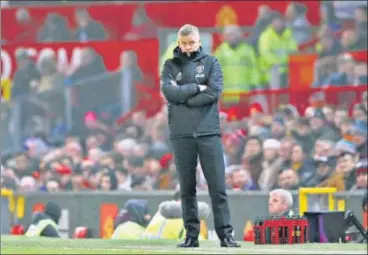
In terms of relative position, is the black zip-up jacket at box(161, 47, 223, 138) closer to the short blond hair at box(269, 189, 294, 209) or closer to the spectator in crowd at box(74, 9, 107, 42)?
the short blond hair at box(269, 189, 294, 209)

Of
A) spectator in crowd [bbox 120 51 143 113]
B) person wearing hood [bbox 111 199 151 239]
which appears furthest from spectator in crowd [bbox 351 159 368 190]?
spectator in crowd [bbox 120 51 143 113]

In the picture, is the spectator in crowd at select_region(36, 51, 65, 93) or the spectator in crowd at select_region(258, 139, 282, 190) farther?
the spectator in crowd at select_region(36, 51, 65, 93)

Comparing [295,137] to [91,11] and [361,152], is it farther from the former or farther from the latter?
[91,11]

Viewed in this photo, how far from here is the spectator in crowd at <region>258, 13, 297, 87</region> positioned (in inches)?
1053

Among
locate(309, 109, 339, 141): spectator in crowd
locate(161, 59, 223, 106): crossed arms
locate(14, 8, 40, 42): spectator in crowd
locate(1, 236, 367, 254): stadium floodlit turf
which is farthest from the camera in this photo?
locate(14, 8, 40, 42): spectator in crowd

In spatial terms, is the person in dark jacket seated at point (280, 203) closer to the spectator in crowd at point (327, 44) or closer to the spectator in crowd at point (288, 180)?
the spectator in crowd at point (288, 180)

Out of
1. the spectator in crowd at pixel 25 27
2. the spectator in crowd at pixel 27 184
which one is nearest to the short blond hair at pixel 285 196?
the spectator in crowd at pixel 27 184

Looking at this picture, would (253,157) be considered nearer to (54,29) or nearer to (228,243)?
(54,29)

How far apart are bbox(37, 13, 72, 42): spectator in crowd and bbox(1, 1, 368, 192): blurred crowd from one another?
0.06ft

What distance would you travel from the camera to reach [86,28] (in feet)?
101

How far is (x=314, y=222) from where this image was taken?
15883mm

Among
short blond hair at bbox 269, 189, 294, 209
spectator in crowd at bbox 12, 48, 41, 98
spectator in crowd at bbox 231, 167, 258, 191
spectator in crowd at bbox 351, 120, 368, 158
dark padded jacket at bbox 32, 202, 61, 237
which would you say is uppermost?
spectator in crowd at bbox 12, 48, 41, 98

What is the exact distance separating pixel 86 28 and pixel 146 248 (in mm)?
16911

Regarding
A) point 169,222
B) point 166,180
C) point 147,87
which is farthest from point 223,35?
point 169,222
